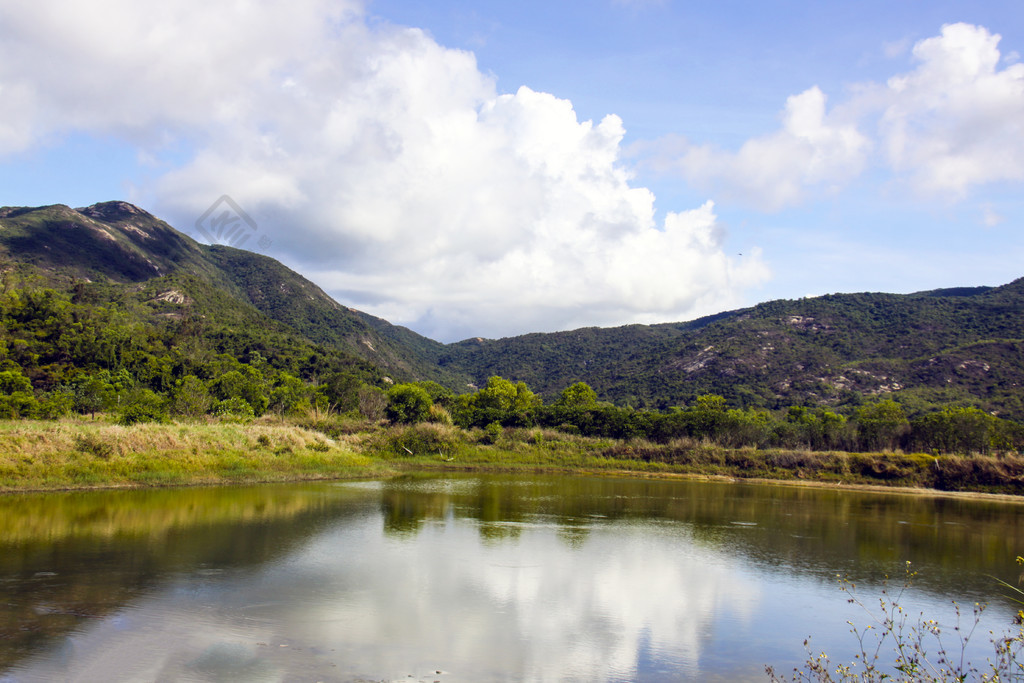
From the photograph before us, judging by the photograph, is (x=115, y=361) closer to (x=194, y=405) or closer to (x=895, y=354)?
(x=194, y=405)

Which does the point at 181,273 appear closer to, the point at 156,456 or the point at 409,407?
the point at 409,407

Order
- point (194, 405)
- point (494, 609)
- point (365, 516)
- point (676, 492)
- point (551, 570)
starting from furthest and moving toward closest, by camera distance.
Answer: point (194, 405), point (676, 492), point (365, 516), point (551, 570), point (494, 609)

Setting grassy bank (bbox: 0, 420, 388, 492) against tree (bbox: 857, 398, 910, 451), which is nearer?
grassy bank (bbox: 0, 420, 388, 492)

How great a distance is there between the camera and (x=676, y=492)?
44438 millimetres

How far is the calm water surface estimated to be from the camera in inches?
486

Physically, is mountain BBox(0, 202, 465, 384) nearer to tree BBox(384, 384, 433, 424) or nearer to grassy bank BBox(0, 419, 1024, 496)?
tree BBox(384, 384, 433, 424)

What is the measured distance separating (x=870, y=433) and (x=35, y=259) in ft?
407

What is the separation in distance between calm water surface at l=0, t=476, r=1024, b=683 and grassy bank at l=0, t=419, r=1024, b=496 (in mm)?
3072

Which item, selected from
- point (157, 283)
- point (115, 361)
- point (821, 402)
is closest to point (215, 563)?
point (115, 361)

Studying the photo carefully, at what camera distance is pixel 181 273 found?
126 metres

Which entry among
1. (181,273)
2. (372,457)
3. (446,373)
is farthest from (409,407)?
(446,373)

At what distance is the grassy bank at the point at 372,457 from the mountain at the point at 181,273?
63.5 metres

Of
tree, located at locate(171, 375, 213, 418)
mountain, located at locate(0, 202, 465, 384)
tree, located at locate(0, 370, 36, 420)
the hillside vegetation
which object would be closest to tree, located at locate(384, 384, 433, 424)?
the hillside vegetation

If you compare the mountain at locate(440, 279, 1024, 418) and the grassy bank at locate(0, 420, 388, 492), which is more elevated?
the mountain at locate(440, 279, 1024, 418)
